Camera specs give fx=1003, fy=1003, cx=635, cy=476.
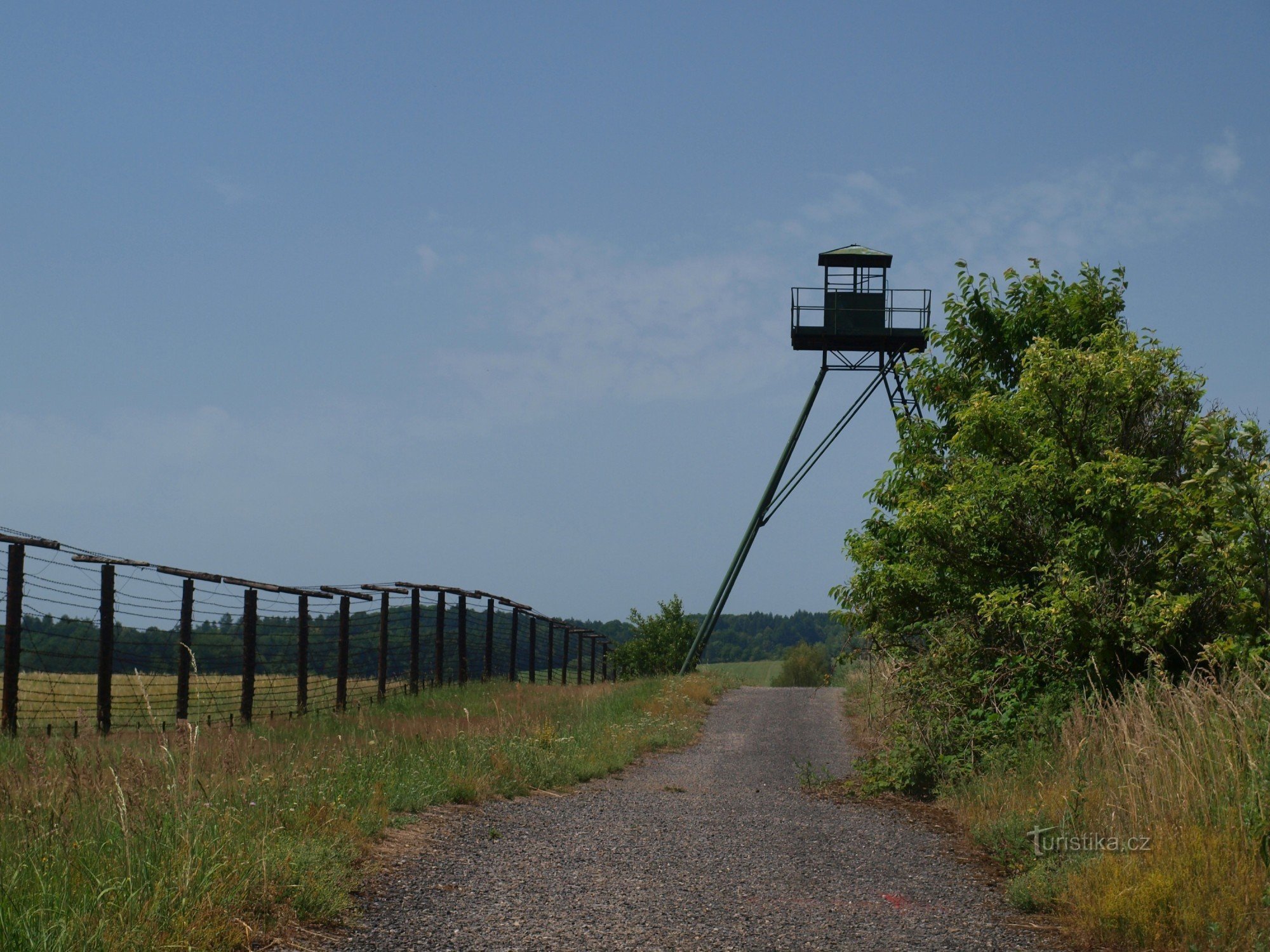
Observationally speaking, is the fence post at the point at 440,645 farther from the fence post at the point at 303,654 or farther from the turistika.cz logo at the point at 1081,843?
the turistika.cz logo at the point at 1081,843

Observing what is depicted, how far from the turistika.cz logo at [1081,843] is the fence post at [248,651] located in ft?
46.7

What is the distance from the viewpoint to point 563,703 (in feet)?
70.6

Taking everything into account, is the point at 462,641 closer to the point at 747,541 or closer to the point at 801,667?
the point at 747,541

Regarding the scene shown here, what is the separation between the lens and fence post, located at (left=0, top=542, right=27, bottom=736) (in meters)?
13.9

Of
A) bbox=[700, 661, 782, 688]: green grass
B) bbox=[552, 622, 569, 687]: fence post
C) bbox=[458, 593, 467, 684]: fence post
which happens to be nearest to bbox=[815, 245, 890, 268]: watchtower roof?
bbox=[458, 593, 467, 684]: fence post

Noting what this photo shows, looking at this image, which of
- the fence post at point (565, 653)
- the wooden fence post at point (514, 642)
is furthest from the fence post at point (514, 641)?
the fence post at point (565, 653)

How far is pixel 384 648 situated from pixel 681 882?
18156 millimetres

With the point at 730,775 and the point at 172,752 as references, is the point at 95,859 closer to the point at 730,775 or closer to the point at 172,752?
the point at 172,752

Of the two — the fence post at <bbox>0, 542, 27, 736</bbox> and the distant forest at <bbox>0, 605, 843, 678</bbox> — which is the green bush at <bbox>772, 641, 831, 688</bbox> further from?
the fence post at <bbox>0, 542, 27, 736</bbox>

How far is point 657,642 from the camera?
62.6m

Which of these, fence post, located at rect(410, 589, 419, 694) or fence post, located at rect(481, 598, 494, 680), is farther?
fence post, located at rect(481, 598, 494, 680)

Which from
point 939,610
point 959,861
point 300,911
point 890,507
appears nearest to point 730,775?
point 939,610

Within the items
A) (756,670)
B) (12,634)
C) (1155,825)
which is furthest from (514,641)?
(756,670)

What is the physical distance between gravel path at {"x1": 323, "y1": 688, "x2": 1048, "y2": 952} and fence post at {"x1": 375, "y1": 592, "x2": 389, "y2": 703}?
1327 cm
